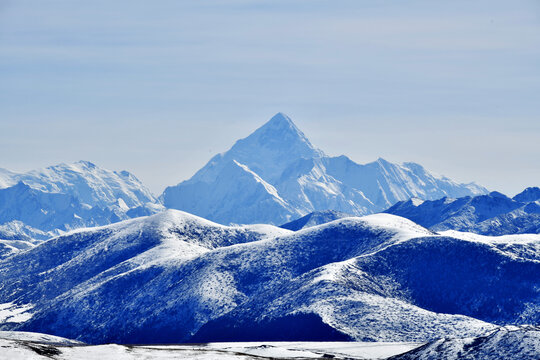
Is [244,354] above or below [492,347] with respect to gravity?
above

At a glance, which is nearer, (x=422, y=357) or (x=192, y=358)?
(x=192, y=358)

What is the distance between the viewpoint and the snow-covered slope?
182250mm

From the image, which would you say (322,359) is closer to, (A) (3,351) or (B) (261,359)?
(B) (261,359)

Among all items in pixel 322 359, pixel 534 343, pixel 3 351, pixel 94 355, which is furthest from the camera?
pixel 322 359

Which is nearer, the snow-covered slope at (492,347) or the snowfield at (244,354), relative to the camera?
the snowfield at (244,354)

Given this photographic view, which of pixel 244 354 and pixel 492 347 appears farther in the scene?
pixel 244 354

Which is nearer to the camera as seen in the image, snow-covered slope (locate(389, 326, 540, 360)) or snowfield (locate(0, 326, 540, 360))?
snowfield (locate(0, 326, 540, 360))

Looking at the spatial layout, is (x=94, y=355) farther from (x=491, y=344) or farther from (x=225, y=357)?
(x=491, y=344)

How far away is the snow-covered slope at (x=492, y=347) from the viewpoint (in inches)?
7175

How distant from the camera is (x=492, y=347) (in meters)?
187

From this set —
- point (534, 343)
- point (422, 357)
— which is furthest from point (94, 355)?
point (534, 343)

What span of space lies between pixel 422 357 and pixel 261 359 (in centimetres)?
3545

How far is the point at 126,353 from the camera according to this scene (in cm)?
17388

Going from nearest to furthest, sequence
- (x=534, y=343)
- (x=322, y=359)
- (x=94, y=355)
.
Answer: (x=94, y=355) → (x=534, y=343) → (x=322, y=359)
